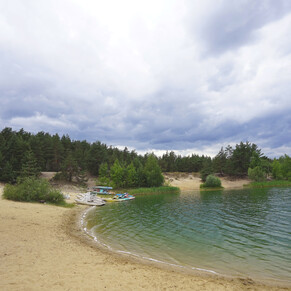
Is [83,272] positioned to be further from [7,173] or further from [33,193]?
[7,173]

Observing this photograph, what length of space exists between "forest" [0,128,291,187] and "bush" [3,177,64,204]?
14.8 m

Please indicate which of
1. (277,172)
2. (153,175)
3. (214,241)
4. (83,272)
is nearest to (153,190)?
(153,175)

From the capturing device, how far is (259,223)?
24484 millimetres

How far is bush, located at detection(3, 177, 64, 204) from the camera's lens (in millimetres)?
34531

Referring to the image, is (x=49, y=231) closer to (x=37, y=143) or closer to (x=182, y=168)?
(x=37, y=143)

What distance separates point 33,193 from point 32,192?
0.26 metres

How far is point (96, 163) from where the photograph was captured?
8944 centimetres

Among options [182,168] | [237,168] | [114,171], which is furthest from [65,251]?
[182,168]

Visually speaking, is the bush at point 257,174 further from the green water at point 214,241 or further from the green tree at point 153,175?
the green water at point 214,241

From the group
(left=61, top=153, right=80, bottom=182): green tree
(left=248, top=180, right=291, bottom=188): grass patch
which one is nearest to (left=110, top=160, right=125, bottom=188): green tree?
(left=61, top=153, right=80, bottom=182): green tree

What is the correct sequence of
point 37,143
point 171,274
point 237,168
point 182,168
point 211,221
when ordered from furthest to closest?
point 182,168 → point 237,168 → point 37,143 → point 211,221 → point 171,274

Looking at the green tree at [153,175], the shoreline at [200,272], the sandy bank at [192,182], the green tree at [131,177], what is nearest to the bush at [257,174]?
the sandy bank at [192,182]

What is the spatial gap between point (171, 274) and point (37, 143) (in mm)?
71183

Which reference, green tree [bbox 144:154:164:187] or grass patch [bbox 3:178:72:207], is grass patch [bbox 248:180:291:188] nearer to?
green tree [bbox 144:154:164:187]
